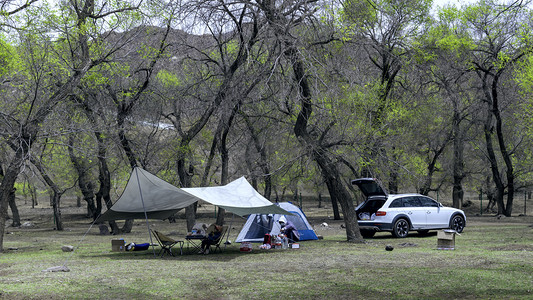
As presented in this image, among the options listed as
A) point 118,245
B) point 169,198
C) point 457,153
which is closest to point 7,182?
point 118,245

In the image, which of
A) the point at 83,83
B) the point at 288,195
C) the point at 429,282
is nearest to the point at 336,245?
the point at 429,282

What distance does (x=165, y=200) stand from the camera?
50.4 ft

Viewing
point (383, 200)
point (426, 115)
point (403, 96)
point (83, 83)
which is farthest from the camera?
point (426, 115)

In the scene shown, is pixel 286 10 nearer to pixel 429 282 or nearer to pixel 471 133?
pixel 429 282

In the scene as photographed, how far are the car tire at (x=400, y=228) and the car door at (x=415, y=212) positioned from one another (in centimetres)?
26

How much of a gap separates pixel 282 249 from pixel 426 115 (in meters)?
18.8

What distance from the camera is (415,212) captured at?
59.1 ft

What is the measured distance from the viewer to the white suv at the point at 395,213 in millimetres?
17438

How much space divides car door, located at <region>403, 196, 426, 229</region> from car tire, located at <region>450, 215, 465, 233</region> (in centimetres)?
152

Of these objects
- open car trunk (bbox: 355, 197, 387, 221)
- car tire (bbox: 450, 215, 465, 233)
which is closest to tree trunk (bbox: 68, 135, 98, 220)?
open car trunk (bbox: 355, 197, 387, 221)

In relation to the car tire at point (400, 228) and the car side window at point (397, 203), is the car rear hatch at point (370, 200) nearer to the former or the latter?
the car side window at point (397, 203)

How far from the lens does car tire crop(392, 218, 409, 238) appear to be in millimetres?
17500

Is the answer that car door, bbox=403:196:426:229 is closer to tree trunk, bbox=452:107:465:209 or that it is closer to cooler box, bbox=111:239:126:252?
cooler box, bbox=111:239:126:252

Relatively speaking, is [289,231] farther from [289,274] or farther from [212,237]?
[289,274]
